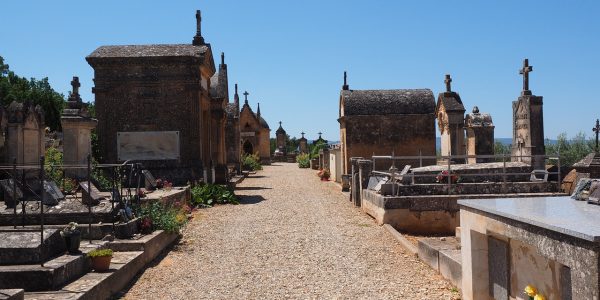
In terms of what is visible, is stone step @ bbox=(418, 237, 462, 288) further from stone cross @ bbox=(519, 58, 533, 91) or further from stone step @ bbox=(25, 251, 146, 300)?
stone cross @ bbox=(519, 58, 533, 91)

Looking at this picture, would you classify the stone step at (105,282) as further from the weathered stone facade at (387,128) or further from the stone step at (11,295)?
the weathered stone facade at (387,128)

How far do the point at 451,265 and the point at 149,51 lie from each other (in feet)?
50.6

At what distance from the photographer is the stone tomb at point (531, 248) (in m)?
3.88

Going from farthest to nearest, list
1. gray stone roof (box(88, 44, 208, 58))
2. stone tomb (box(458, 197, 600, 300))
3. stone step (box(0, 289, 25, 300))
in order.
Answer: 1. gray stone roof (box(88, 44, 208, 58))
2. stone step (box(0, 289, 25, 300))
3. stone tomb (box(458, 197, 600, 300))

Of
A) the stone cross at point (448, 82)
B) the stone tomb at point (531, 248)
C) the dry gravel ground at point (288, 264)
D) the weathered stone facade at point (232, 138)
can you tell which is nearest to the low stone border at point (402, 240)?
the dry gravel ground at point (288, 264)

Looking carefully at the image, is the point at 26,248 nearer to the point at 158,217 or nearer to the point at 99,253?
the point at 99,253

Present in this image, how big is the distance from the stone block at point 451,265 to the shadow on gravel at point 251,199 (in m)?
11.1

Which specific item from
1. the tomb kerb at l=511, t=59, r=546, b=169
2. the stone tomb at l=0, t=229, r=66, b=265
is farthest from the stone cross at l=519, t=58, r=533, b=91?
the stone tomb at l=0, t=229, r=66, b=265

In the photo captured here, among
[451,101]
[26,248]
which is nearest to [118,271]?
[26,248]

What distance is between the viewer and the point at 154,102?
1975 centimetres

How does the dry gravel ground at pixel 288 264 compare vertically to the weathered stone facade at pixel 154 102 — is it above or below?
below

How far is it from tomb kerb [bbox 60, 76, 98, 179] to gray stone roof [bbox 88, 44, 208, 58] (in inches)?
142

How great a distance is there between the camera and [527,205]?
5.69 m

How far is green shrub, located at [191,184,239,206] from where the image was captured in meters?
18.0
